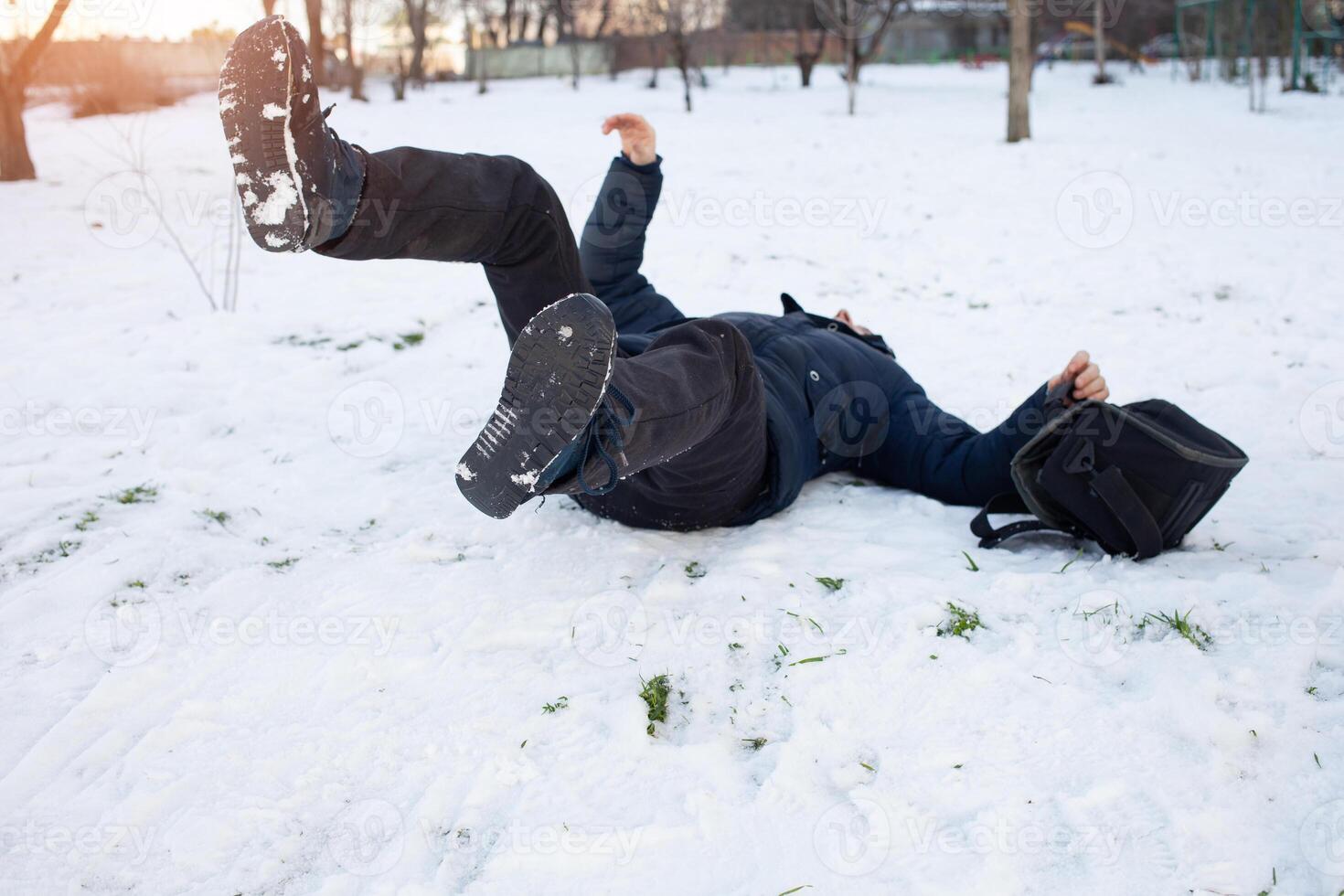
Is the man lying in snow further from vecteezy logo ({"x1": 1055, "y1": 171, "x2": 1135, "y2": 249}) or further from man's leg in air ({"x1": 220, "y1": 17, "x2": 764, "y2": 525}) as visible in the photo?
vecteezy logo ({"x1": 1055, "y1": 171, "x2": 1135, "y2": 249})

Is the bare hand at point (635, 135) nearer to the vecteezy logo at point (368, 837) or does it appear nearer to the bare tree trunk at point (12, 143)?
the vecteezy logo at point (368, 837)

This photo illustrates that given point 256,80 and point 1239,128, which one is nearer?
point 256,80

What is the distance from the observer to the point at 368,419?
333 cm

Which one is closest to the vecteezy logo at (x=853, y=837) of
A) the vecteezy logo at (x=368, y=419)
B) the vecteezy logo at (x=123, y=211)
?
the vecteezy logo at (x=368, y=419)

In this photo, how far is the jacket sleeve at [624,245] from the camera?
276 cm

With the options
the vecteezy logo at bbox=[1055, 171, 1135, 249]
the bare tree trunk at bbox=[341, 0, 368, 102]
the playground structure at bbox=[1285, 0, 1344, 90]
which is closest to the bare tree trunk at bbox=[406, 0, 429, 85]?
the bare tree trunk at bbox=[341, 0, 368, 102]

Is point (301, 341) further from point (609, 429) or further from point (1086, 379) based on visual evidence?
point (1086, 379)

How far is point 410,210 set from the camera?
1.82m

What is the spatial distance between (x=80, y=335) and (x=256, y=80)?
2.87 meters

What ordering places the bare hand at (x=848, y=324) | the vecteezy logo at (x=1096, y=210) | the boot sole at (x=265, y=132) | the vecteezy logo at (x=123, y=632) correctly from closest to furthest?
1. the boot sole at (x=265, y=132)
2. the vecteezy logo at (x=123, y=632)
3. the bare hand at (x=848, y=324)
4. the vecteezy logo at (x=1096, y=210)

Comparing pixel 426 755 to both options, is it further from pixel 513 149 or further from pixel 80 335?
pixel 513 149

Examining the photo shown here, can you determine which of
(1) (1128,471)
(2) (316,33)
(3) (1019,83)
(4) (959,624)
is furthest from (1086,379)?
(2) (316,33)

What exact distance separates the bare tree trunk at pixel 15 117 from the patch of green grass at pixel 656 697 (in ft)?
28.5

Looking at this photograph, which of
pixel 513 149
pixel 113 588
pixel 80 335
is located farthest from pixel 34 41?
pixel 113 588
